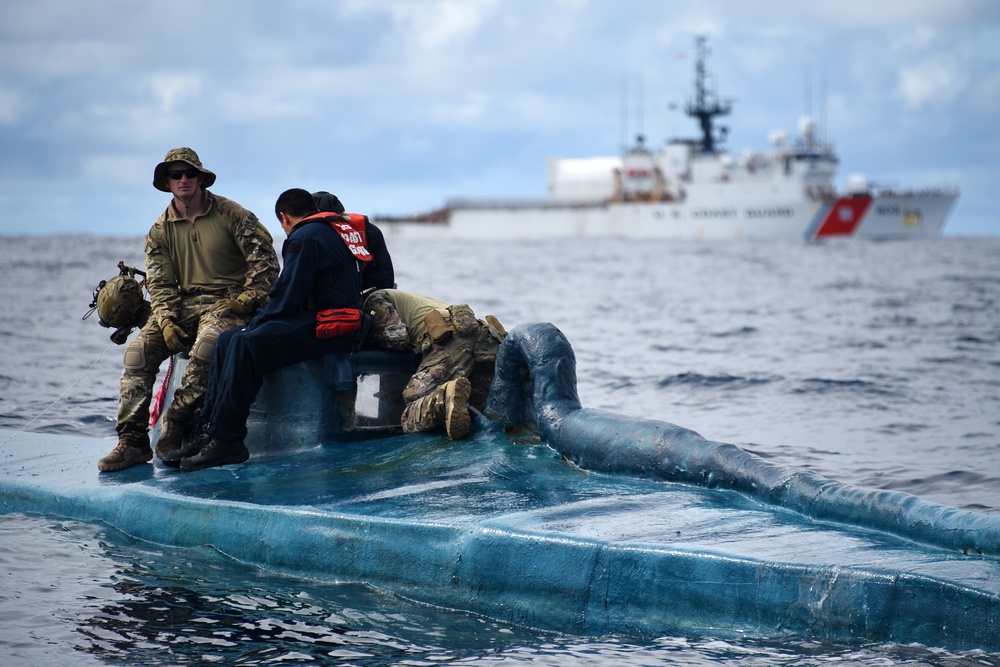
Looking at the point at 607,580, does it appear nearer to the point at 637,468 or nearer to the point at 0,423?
the point at 637,468

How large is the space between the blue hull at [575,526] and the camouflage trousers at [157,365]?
0.34 metres

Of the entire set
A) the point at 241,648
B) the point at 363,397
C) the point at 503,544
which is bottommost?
the point at 241,648

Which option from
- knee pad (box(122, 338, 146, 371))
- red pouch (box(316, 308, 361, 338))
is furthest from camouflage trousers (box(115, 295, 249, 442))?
red pouch (box(316, 308, 361, 338))

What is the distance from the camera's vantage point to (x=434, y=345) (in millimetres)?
7852

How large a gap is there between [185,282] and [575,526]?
12.0 feet

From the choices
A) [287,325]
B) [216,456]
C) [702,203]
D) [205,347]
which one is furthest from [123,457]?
[702,203]

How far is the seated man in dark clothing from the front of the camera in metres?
7.39

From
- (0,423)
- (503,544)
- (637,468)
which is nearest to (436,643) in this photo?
(503,544)

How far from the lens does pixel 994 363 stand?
762 inches

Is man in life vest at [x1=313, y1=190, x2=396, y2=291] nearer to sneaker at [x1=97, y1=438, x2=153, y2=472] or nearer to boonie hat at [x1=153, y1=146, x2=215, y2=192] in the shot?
boonie hat at [x1=153, y1=146, x2=215, y2=192]

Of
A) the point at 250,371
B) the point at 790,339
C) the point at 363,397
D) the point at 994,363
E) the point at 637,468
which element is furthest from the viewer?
the point at 790,339

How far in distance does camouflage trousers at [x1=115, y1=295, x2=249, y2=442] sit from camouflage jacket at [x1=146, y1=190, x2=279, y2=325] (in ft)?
0.33

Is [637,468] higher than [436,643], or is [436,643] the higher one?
[637,468]

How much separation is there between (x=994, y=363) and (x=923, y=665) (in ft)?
52.1
